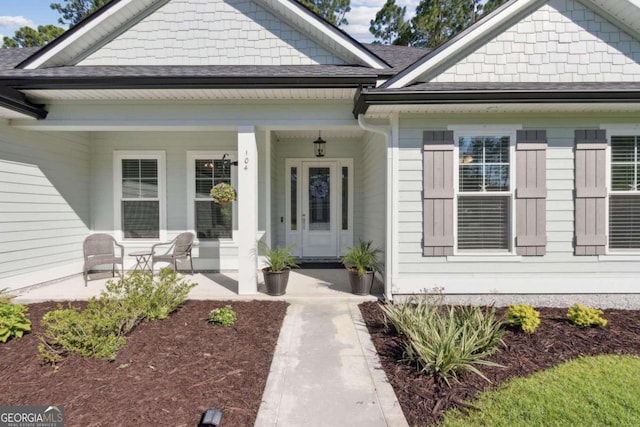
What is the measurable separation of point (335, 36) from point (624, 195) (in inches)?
196

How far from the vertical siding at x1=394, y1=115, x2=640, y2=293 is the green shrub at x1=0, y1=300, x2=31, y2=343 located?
462cm

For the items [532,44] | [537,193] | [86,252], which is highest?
[532,44]

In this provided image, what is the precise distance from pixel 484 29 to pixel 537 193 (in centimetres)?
246

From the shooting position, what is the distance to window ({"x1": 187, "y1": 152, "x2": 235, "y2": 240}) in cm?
701

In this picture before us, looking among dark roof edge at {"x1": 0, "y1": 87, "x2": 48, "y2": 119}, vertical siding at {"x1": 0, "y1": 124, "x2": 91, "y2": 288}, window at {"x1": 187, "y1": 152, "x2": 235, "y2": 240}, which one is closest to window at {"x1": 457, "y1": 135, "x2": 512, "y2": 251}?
window at {"x1": 187, "y1": 152, "x2": 235, "y2": 240}

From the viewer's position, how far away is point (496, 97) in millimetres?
4363

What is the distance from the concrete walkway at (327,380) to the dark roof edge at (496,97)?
298cm

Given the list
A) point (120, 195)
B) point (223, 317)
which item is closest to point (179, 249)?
point (120, 195)

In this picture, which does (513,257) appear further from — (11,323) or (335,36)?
(11,323)

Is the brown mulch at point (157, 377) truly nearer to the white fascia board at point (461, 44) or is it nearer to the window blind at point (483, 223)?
the window blind at point (483, 223)

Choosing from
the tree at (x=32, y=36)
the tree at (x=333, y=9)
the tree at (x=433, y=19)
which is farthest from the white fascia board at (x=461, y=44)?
the tree at (x=32, y=36)

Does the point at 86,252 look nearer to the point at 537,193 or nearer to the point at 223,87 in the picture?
the point at 223,87

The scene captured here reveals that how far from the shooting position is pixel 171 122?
17.4ft

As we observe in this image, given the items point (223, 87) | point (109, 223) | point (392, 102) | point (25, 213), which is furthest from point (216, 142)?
point (392, 102)
